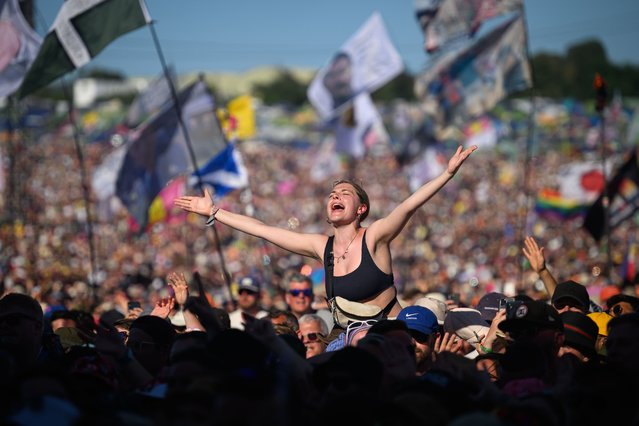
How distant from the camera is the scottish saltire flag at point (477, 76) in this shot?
14.3 m

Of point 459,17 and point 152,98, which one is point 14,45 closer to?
point 152,98

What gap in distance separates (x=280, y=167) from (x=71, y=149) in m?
13.0

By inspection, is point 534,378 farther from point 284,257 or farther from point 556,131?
point 556,131

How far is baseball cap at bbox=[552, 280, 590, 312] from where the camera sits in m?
5.93

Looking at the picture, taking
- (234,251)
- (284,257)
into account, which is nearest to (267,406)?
(284,257)

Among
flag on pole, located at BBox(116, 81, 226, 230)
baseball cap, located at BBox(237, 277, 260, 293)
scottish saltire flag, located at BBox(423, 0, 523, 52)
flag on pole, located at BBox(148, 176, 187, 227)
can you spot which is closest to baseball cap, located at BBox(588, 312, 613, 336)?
baseball cap, located at BBox(237, 277, 260, 293)

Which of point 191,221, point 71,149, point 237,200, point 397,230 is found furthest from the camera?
point 71,149

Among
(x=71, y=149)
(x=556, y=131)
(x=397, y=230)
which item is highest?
(x=397, y=230)

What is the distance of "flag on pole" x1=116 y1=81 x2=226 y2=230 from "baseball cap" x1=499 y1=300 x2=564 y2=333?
7907mm

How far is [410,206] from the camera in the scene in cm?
514

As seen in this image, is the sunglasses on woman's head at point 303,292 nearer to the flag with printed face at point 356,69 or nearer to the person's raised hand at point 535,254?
the person's raised hand at point 535,254

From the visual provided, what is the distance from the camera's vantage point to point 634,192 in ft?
47.7

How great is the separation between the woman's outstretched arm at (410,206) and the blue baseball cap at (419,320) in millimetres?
462

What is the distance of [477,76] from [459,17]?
1.13 metres
